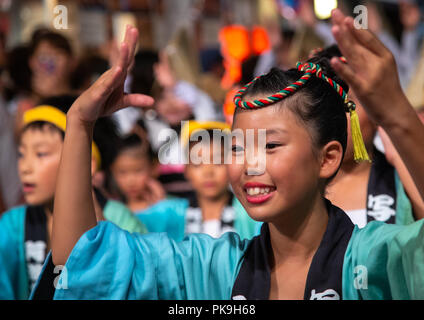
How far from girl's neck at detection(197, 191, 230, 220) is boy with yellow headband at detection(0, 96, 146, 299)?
2.58ft

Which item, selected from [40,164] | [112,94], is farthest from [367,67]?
[40,164]

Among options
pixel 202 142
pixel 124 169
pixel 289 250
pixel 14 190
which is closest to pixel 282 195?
pixel 289 250

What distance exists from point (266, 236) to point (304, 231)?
4.5 inches

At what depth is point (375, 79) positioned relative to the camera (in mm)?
977

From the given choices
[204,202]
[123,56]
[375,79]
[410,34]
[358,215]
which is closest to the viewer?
[375,79]

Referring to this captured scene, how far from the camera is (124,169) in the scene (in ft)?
11.3

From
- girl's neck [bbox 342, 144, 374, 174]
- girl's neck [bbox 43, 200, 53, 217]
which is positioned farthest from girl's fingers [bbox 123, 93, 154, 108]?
girl's neck [bbox 43, 200, 53, 217]

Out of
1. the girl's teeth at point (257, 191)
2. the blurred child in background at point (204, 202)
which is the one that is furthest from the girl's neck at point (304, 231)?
the blurred child in background at point (204, 202)

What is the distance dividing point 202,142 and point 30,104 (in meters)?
1.23

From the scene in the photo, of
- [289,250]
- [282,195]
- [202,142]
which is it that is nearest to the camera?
[282,195]

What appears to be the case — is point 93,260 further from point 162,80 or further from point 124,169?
point 162,80

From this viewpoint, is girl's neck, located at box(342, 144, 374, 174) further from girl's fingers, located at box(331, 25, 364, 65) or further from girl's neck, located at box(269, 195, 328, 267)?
girl's fingers, located at box(331, 25, 364, 65)

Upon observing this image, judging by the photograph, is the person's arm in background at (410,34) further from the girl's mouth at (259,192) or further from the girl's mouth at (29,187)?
the girl's mouth at (259,192)

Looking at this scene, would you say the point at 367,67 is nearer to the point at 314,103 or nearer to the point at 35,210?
the point at 314,103
